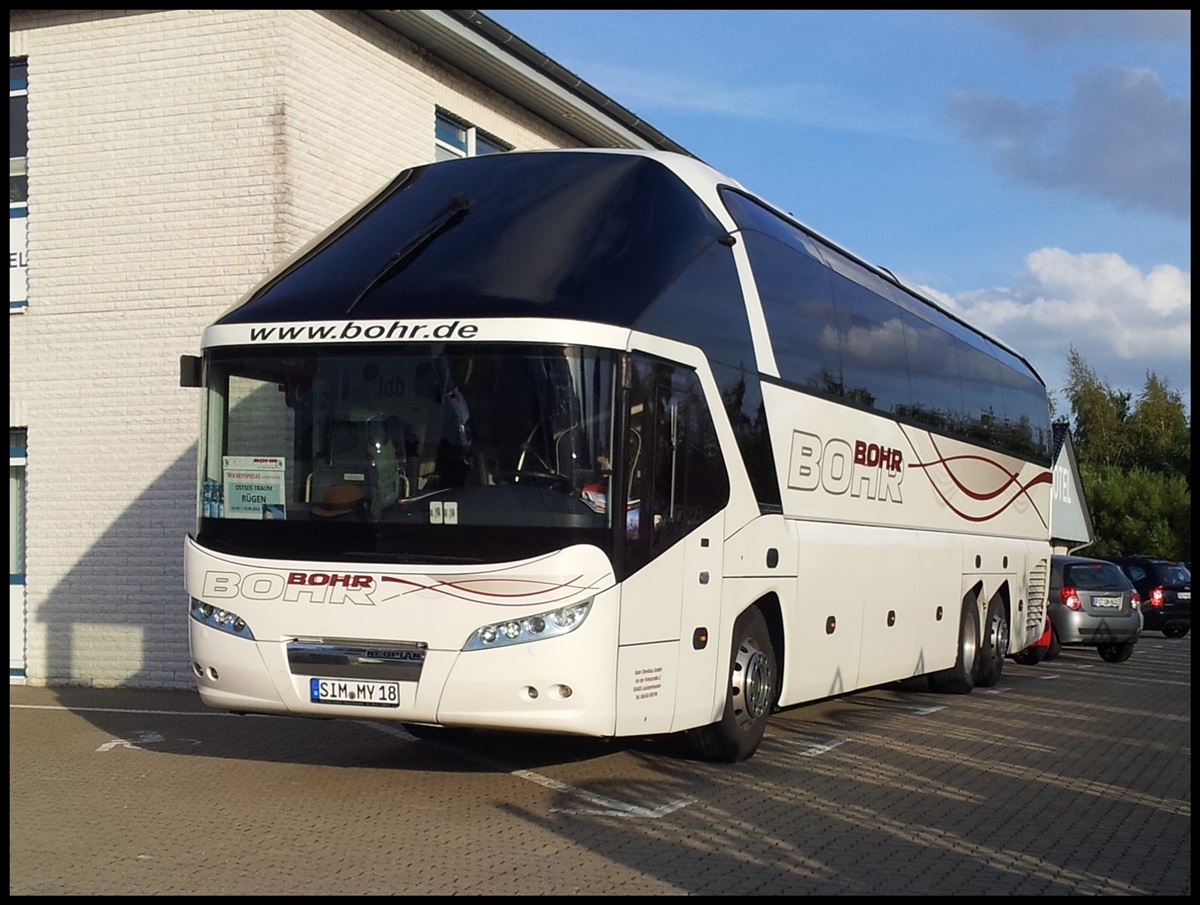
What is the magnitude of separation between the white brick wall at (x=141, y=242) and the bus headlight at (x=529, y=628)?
7.87 m

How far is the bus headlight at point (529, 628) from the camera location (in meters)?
8.70

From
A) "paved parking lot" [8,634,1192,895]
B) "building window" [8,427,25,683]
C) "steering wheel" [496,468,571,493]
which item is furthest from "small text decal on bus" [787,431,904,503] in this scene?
"building window" [8,427,25,683]

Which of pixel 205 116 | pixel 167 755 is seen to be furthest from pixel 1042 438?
pixel 167 755

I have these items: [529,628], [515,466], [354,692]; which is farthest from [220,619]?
[515,466]

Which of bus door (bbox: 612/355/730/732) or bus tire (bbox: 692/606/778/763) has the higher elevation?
bus door (bbox: 612/355/730/732)

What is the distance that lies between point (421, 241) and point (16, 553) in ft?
31.3

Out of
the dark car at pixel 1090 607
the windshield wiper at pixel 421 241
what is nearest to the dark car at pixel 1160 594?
the dark car at pixel 1090 607

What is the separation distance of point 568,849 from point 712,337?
151 inches

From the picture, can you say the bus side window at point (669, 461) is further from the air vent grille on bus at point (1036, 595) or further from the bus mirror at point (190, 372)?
the air vent grille on bus at point (1036, 595)

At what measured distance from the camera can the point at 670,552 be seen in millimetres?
9414

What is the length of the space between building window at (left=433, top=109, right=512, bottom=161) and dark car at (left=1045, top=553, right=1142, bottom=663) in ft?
34.5

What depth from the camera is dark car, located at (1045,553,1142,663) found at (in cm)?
2262

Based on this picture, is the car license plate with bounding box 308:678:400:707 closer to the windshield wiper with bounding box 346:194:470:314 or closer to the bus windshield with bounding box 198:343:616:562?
the bus windshield with bounding box 198:343:616:562

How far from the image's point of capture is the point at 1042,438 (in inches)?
836
